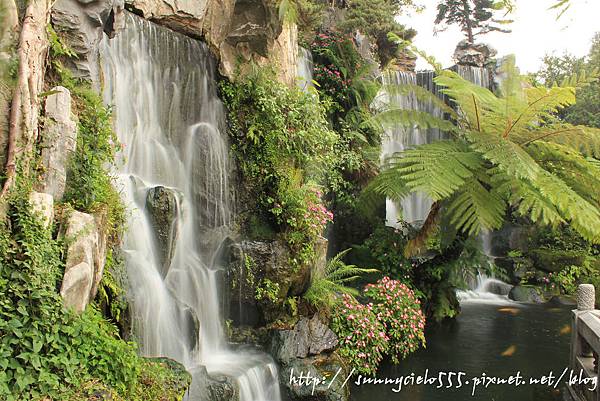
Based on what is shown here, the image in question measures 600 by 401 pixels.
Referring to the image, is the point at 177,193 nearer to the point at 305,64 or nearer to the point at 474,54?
the point at 305,64

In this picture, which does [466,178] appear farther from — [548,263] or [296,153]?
[548,263]

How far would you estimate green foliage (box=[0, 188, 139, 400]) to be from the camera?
10.5 ft

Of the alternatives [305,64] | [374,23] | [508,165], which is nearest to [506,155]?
[508,165]

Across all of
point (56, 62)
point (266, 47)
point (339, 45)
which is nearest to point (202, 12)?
point (266, 47)

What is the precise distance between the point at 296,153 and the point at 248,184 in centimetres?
87

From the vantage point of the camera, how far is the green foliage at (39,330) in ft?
10.5

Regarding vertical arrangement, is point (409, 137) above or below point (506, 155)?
above

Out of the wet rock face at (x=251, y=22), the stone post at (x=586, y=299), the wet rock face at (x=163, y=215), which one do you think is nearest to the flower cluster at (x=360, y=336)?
the stone post at (x=586, y=299)

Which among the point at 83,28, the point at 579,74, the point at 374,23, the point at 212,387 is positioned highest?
the point at 579,74

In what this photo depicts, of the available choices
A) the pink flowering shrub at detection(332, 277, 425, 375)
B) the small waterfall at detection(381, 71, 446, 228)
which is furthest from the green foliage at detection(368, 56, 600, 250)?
the small waterfall at detection(381, 71, 446, 228)

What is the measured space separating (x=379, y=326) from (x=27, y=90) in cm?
536

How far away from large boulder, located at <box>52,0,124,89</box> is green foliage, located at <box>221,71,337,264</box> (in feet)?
7.35

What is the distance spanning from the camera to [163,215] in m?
5.17

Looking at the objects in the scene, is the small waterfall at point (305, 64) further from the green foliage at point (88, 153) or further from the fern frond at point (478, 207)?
the green foliage at point (88, 153)
